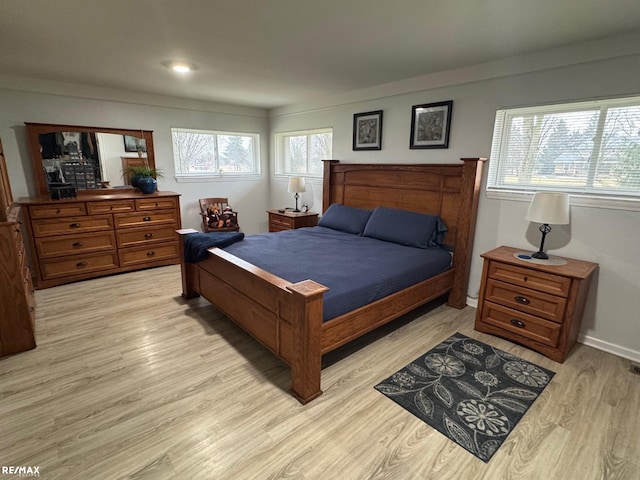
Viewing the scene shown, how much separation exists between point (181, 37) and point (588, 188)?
3355mm

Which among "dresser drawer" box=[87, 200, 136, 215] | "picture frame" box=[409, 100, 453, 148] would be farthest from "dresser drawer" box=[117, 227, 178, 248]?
"picture frame" box=[409, 100, 453, 148]

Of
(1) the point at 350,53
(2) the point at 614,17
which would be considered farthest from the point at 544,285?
(1) the point at 350,53

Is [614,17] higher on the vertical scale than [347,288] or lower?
higher

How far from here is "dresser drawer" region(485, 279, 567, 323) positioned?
Answer: 2375 millimetres

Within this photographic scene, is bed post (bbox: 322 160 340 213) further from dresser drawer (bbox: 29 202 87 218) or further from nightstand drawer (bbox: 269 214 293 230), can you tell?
dresser drawer (bbox: 29 202 87 218)

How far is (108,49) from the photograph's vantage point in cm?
264

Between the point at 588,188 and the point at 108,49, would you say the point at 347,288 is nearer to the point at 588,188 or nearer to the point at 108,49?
the point at 588,188

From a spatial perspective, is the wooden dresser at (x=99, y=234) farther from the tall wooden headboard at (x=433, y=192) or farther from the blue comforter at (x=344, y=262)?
the tall wooden headboard at (x=433, y=192)

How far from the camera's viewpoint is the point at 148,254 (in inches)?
166

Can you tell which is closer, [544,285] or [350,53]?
[544,285]

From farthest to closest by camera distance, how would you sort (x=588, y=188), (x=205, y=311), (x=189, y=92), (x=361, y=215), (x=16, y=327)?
(x=189, y=92) < (x=361, y=215) < (x=205, y=311) < (x=588, y=188) < (x=16, y=327)

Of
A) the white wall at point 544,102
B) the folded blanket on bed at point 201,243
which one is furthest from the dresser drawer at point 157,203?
the white wall at point 544,102

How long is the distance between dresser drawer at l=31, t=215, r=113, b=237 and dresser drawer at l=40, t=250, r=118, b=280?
0.30m

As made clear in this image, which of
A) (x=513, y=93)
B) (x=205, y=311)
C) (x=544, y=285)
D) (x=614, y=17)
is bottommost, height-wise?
(x=205, y=311)
